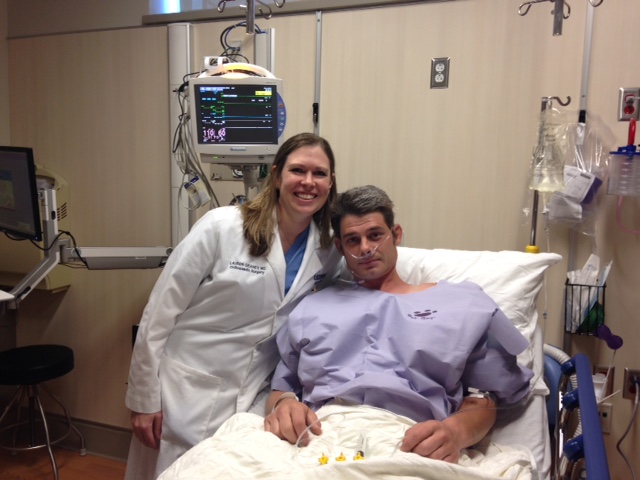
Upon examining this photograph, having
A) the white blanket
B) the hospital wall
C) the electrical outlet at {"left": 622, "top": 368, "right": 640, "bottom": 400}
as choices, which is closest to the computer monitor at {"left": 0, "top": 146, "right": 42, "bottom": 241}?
the hospital wall

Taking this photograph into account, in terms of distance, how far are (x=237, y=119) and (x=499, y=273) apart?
1.08 m

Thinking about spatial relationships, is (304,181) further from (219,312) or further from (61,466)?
(61,466)

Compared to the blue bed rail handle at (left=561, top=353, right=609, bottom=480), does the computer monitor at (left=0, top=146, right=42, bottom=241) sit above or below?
above

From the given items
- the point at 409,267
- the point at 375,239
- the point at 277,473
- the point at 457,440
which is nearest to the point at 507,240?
the point at 409,267

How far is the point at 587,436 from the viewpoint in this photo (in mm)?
1016

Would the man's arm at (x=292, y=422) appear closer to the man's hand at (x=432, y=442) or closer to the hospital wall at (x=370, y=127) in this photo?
the man's hand at (x=432, y=442)

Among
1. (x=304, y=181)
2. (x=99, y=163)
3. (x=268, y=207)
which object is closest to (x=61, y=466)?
(x=99, y=163)

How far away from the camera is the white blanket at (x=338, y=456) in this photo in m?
1.01

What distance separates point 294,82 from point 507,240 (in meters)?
1.18

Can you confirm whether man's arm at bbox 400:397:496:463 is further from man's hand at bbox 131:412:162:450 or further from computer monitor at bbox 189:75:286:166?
computer monitor at bbox 189:75:286:166

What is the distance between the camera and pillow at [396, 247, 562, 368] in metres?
1.70

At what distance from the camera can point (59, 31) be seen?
282 centimetres

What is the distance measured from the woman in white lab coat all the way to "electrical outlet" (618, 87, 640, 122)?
116cm

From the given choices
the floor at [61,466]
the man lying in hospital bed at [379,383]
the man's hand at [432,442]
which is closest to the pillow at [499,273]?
the man lying in hospital bed at [379,383]
